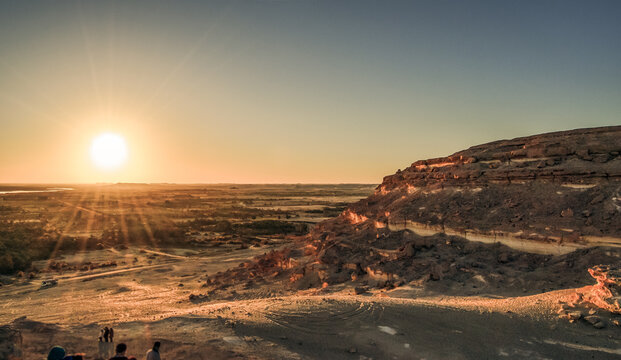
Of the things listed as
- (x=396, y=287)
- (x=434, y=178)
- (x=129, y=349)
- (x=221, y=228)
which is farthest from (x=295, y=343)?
(x=221, y=228)

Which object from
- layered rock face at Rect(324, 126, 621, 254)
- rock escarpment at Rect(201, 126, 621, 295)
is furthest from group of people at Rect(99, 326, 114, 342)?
layered rock face at Rect(324, 126, 621, 254)

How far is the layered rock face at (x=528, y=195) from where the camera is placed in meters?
12.8

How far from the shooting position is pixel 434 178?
2073cm

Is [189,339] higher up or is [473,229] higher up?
[473,229]

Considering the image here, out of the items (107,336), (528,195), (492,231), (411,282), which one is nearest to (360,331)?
(411,282)

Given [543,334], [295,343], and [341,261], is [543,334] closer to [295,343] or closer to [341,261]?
[295,343]

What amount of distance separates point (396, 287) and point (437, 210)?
19.3 ft

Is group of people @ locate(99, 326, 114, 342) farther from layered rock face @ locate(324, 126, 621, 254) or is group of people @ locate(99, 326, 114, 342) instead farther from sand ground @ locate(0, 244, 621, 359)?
layered rock face @ locate(324, 126, 621, 254)

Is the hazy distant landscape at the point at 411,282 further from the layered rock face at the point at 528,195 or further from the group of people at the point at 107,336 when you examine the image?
the group of people at the point at 107,336

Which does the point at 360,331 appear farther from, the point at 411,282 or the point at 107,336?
the point at 107,336

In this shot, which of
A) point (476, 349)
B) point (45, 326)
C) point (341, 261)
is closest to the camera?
point (476, 349)

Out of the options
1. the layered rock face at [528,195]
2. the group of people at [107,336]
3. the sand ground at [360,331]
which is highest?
the layered rock face at [528,195]

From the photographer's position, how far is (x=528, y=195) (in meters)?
15.4

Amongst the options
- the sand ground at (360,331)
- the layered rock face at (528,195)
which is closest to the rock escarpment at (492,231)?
the layered rock face at (528,195)
